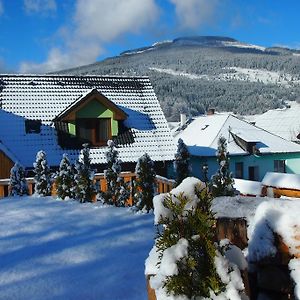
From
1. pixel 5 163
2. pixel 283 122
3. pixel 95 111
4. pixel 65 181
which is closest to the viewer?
pixel 65 181

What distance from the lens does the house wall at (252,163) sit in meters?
26.0

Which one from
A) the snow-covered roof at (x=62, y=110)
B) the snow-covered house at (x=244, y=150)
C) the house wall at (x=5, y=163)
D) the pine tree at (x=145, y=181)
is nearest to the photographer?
the pine tree at (x=145, y=181)

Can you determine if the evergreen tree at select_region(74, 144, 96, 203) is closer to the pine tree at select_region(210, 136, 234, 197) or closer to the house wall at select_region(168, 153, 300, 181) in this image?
the pine tree at select_region(210, 136, 234, 197)

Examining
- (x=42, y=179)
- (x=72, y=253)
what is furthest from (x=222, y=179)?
(x=72, y=253)

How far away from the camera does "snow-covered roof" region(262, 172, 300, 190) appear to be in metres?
5.43

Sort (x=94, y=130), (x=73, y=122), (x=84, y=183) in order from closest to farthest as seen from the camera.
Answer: (x=84, y=183), (x=73, y=122), (x=94, y=130)

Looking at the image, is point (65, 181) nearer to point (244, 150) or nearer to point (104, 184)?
point (104, 184)

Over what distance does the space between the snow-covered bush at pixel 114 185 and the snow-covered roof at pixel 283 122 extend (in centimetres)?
3689

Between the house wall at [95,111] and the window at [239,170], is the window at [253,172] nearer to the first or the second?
the window at [239,170]

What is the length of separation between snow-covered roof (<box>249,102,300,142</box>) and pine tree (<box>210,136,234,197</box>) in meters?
32.8

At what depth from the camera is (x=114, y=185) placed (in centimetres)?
1008

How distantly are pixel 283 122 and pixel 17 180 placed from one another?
42.8 metres

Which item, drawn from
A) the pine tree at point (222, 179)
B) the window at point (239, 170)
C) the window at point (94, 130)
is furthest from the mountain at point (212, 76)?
the pine tree at point (222, 179)

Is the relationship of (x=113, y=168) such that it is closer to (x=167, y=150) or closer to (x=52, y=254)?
(x=52, y=254)
